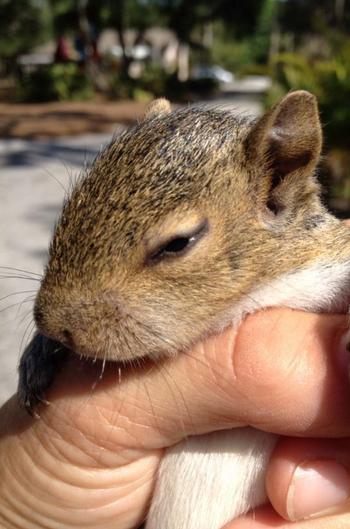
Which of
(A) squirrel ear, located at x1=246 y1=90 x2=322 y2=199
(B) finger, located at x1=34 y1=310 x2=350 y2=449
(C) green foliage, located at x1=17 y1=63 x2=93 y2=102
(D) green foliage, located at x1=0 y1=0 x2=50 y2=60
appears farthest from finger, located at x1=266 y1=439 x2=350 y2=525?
(D) green foliage, located at x1=0 y1=0 x2=50 y2=60

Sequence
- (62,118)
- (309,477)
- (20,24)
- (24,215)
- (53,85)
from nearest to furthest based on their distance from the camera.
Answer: (309,477) → (24,215) → (62,118) → (53,85) → (20,24)

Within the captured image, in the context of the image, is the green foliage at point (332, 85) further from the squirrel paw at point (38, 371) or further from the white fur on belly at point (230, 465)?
the squirrel paw at point (38, 371)

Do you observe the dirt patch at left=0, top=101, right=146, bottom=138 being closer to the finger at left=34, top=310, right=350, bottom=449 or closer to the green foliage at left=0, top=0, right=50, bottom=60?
the green foliage at left=0, top=0, right=50, bottom=60

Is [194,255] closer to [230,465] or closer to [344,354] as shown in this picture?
[344,354]

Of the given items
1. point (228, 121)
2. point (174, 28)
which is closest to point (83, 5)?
point (174, 28)

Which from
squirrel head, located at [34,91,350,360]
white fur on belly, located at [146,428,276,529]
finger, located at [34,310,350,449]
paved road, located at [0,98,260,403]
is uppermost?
squirrel head, located at [34,91,350,360]

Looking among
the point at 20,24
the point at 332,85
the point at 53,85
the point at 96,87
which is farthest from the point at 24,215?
the point at 20,24

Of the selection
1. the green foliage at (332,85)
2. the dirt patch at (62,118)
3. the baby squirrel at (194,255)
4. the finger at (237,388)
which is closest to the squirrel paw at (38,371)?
the baby squirrel at (194,255)
